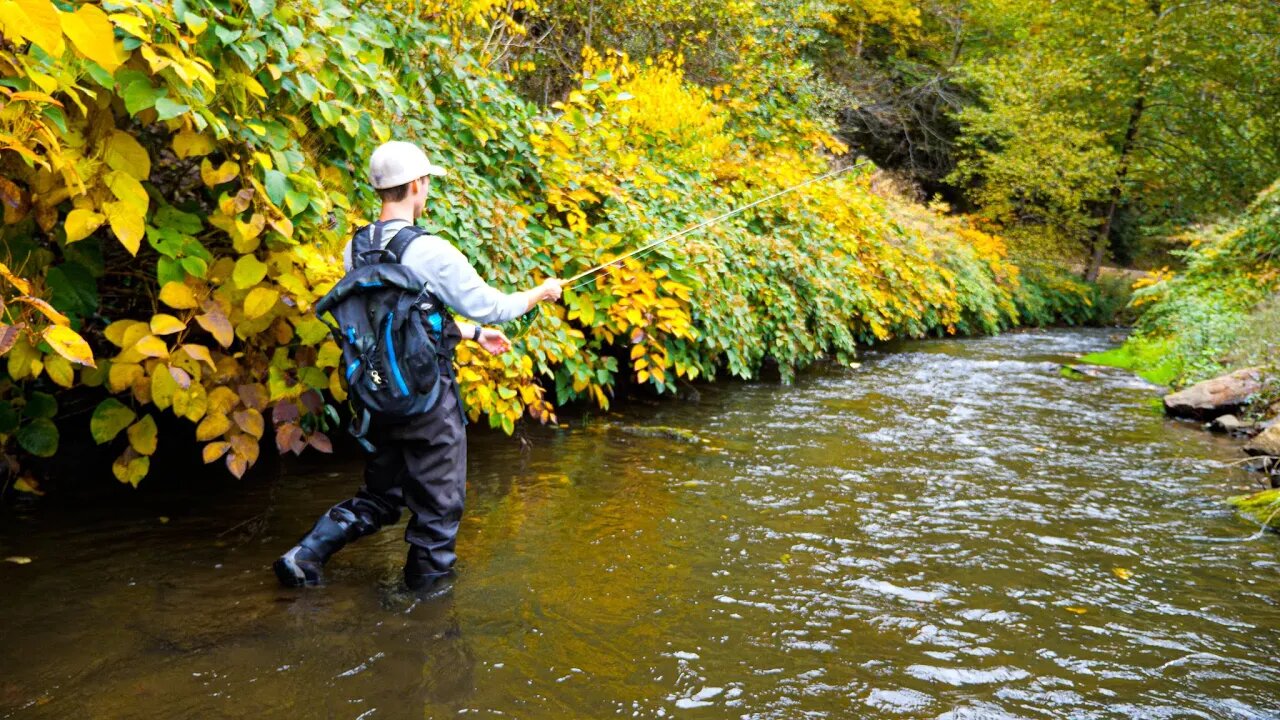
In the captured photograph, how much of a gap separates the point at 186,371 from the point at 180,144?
32.1 inches

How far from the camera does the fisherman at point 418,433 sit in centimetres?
320

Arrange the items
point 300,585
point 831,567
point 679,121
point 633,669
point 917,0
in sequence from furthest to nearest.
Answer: point 917,0 < point 679,121 < point 831,567 < point 300,585 < point 633,669

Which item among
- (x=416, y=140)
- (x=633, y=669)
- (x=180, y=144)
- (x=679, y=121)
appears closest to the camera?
(x=633, y=669)

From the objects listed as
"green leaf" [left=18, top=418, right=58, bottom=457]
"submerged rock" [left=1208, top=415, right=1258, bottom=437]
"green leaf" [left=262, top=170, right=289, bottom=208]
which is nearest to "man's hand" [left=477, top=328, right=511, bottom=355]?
"green leaf" [left=262, top=170, right=289, bottom=208]

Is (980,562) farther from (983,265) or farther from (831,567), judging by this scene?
(983,265)

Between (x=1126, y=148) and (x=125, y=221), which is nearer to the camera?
(x=125, y=221)

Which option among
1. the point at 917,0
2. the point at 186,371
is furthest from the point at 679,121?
the point at 917,0

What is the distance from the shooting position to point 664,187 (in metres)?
7.67

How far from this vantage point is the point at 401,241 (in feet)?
10.4

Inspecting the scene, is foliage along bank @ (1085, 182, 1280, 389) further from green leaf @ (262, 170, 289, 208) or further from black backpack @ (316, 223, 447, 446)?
green leaf @ (262, 170, 289, 208)

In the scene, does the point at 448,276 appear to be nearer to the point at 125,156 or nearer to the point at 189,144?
the point at 189,144

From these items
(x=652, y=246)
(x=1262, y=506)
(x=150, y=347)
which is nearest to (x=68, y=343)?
(x=150, y=347)

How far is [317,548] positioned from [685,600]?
1.43 meters

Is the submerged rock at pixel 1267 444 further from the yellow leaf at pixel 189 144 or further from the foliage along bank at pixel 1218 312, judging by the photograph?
the yellow leaf at pixel 189 144
